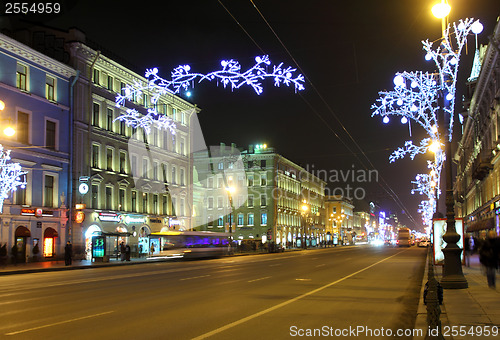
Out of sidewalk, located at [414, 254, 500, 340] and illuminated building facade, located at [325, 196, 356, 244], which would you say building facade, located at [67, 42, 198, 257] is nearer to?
sidewalk, located at [414, 254, 500, 340]

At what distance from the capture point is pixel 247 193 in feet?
293

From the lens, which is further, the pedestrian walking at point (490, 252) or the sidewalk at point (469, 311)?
the pedestrian walking at point (490, 252)

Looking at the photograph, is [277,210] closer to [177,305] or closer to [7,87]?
[7,87]

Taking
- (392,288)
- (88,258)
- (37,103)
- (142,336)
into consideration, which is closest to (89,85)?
(37,103)

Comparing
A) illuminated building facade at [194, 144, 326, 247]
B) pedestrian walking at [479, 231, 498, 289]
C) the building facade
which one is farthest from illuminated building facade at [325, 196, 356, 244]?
pedestrian walking at [479, 231, 498, 289]

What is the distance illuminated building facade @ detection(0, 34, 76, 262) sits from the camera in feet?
116

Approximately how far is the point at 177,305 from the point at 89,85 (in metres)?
35.8

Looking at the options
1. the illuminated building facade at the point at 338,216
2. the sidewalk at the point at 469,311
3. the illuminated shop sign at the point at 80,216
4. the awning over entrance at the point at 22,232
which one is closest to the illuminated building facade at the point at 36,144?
the awning over entrance at the point at 22,232

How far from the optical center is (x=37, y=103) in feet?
126

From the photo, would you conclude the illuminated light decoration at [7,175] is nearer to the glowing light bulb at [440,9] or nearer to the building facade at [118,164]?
the building facade at [118,164]

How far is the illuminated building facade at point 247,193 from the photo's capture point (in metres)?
87.9

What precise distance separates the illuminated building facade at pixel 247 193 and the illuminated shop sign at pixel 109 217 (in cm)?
3701

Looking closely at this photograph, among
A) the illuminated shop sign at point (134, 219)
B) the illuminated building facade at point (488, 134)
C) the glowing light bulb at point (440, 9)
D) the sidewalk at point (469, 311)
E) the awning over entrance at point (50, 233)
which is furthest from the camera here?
the illuminated shop sign at point (134, 219)

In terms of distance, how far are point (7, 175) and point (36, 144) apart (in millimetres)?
6157
